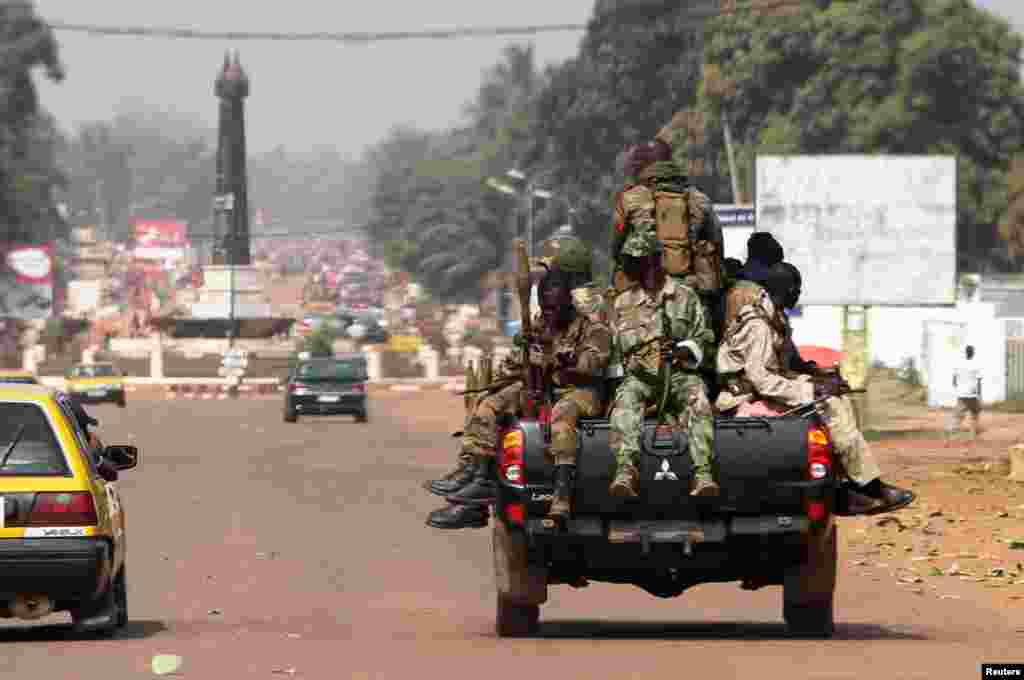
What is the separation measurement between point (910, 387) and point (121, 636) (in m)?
50.7

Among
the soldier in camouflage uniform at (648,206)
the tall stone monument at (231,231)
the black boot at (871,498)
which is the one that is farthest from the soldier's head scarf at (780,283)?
the tall stone monument at (231,231)

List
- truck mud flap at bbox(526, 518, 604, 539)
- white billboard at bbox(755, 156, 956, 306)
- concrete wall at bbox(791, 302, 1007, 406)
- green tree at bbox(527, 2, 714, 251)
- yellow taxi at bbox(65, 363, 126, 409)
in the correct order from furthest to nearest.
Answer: green tree at bbox(527, 2, 714, 251)
yellow taxi at bbox(65, 363, 126, 409)
concrete wall at bbox(791, 302, 1007, 406)
white billboard at bbox(755, 156, 956, 306)
truck mud flap at bbox(526, 518, 604, 539)

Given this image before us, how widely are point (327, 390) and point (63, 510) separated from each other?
143ft

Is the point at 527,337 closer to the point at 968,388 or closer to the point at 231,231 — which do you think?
the point at 968,388

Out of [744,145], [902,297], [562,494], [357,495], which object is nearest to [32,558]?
[562,494]

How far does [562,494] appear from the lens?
12750 mm

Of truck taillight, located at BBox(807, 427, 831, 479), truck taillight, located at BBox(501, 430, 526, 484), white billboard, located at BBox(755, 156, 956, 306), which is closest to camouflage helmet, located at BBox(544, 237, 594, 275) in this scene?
truck taillight, located at BBox(501, 430, 526, 484)

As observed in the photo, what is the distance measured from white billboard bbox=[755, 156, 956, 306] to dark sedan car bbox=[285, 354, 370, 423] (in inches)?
630

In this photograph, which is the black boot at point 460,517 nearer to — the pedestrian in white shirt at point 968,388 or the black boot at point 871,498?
the black boot at point 871,498

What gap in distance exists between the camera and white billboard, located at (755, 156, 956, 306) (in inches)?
1708

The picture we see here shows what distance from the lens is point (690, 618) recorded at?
15914 millimetres

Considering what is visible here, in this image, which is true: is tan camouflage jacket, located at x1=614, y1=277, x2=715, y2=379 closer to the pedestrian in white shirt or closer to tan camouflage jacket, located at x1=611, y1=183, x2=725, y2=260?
tan camouflage jacket, located at x1=611, y1=183, x2=725, y2=260

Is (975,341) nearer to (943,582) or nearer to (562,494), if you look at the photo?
(943,582)

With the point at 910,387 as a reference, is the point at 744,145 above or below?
above
